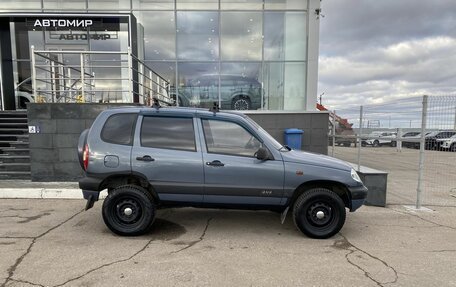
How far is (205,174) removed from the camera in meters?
4.85

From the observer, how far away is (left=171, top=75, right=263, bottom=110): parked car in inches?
493

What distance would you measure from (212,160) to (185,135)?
58cm

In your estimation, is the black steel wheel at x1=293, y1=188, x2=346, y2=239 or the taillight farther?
the taillight

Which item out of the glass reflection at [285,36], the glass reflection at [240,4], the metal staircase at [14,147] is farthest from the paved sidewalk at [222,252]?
the glass reflection at [240,4]

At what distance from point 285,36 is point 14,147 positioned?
9830mm

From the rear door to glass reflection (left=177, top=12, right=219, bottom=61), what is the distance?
8.31 meters

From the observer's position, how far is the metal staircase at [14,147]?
28.6 ft

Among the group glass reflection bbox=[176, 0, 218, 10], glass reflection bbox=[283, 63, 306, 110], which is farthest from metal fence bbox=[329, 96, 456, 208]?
glass reflection bbox=[176, 0, 218, 10]

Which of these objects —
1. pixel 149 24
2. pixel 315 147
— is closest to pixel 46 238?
pixel 315 147

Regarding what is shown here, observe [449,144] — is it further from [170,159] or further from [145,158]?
[145,158]

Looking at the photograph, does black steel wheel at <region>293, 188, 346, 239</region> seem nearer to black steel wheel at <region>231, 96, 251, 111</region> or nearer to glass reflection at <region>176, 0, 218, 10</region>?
black steel wheel at <region>231, 96, 251, 111</region>

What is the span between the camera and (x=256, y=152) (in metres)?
4.84

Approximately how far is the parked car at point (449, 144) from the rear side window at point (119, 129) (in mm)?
6198

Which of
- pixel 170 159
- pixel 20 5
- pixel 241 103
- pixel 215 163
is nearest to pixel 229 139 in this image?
pixel 215 163
